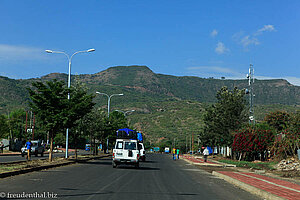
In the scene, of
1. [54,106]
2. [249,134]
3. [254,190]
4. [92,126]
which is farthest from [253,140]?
[254,190]

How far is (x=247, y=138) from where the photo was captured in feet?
139

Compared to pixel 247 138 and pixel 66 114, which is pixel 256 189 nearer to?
pixel 66 114

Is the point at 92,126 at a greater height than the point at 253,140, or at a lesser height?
greater

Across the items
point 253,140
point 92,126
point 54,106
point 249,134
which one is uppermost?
point 54,106

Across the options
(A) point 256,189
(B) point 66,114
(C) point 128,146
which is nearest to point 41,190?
(A) point 256,189

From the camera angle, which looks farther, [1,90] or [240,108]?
[1,90]

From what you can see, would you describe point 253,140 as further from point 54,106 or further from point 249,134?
point 54,106

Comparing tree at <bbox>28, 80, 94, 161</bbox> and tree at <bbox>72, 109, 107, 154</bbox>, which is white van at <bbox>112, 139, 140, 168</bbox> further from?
tree at <bbox>72, 109, 107, 154</bbox>

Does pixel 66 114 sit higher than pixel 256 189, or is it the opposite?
pixel 66 114

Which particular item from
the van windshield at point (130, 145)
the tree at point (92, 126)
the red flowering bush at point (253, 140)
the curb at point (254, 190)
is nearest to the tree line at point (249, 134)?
the red flowering bush at point (253, 140)

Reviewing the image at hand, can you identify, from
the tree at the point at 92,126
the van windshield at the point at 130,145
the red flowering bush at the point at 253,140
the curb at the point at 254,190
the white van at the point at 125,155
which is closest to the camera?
the curb at the point at 254,190

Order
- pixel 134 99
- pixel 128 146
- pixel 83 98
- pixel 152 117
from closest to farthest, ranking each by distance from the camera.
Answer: pixel 128 146 → pixel 83 98 → pixel 152 117 → pixel 134 99

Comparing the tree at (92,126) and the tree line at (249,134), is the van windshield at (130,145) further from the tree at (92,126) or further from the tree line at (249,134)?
the tree line at (249,134)

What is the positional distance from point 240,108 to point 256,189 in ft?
121
